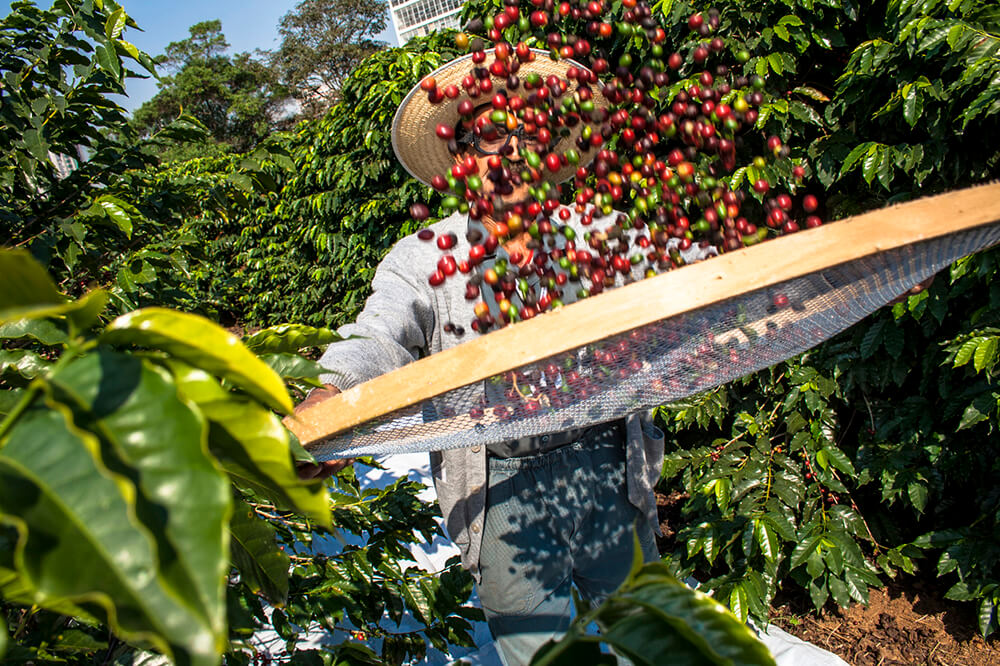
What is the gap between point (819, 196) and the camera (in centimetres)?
283

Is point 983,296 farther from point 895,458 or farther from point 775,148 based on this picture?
point 775,148

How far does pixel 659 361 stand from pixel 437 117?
1.12 m

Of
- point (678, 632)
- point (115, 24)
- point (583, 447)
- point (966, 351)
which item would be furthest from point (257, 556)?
point (966, 351)

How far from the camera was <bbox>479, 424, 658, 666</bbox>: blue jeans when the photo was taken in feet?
6.30

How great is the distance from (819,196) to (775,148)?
176cm

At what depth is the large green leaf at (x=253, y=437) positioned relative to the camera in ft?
1.64

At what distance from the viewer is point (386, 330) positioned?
1556 mm

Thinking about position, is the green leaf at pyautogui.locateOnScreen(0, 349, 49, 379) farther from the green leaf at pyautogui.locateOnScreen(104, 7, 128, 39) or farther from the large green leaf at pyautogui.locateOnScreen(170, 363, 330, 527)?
the green leaf at pyautogui.locateOnScreen(104, 7, 128, 39)

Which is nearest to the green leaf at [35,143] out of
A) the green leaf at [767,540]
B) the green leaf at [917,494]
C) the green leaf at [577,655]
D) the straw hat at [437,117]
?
the straw hat at [437,117]

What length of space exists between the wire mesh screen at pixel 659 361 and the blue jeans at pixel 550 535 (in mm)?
564

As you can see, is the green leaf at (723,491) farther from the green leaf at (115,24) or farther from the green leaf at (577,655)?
the green leaf at (115,24)

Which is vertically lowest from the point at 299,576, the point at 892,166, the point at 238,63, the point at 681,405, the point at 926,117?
the point at 681,405

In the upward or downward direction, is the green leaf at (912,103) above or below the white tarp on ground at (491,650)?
above

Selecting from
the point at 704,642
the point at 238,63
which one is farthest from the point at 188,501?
the point at 238,63
